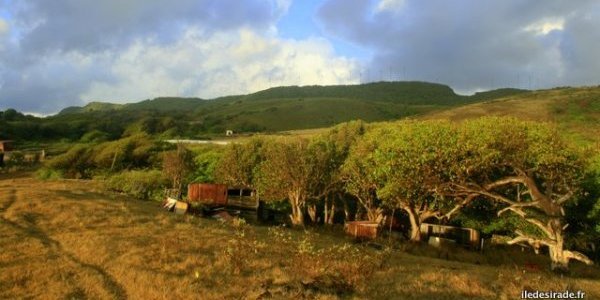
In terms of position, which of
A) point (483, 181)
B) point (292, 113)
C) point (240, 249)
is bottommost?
point (240, 249)

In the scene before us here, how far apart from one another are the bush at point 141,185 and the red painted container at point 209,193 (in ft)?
25.1

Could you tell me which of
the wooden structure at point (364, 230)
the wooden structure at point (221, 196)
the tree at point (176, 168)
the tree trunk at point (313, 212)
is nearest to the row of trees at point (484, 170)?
the wooden structure at point (364, 230)

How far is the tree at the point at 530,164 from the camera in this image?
2819 centimetres

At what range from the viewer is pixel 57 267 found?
2027 cm

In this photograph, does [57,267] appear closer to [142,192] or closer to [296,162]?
[296,162]

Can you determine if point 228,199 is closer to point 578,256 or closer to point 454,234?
point 454,234

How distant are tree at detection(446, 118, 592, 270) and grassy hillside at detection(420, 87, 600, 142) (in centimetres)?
6194

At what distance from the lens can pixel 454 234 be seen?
4256cm

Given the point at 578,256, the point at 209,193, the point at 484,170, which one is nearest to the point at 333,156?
the point at 209,193

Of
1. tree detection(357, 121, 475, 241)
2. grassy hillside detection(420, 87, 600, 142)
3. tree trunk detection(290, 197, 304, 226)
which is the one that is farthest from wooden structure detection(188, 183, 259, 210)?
grassy hillside detection(420, 87, 600, 142)

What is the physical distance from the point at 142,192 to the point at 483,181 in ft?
120

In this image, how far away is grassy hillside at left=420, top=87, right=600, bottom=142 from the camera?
9494 cm

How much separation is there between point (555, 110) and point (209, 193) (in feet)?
295

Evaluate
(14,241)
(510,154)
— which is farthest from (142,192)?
(510,154)
